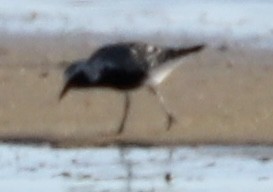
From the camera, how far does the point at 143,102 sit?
474 cm

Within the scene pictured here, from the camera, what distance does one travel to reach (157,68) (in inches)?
185

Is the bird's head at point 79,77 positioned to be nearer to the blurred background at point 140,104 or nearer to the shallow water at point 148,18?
the blurred background at point 140,104

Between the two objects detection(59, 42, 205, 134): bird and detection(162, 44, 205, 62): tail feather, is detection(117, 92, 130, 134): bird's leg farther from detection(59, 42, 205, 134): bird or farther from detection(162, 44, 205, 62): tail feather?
detection(162, 44, 205, 62): tail feather

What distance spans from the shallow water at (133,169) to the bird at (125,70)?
38cm

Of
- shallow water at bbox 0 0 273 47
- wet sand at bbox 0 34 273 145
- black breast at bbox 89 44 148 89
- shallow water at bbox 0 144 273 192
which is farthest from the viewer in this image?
shallow water at bbox 0 0 273 47

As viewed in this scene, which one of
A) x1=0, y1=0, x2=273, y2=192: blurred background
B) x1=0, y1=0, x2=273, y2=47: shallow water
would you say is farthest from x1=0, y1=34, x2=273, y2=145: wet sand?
x1=0, y1=0, x2=273, y2=47: shallow water

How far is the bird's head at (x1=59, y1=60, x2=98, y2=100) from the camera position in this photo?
15.4ft

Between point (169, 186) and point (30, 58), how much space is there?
42.6 inches

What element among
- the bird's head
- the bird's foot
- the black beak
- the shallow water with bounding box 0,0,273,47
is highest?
the shallow water with bounding box 0,0,273,47

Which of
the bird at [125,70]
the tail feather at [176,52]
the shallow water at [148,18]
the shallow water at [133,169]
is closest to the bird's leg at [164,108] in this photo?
the bird at [125,70]

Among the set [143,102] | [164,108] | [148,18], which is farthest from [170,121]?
[148,18]

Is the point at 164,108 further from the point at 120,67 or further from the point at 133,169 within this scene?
the point at 133,169

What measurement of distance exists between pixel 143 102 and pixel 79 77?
0.24 m

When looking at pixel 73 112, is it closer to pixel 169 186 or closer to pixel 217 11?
pixel 169 186
